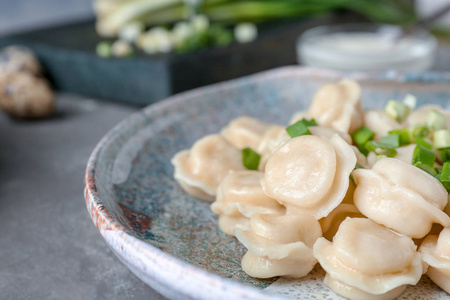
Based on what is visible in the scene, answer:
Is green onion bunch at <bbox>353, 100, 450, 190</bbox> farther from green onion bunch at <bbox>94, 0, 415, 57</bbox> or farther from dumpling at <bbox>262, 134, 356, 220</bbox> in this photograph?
green onion bunch at <bbox>94, 0, 415, 57</bbox>

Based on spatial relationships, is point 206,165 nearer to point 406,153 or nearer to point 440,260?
point 406,153

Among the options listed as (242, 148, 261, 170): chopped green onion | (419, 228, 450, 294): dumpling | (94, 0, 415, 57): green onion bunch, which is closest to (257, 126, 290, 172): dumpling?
(242, 148, 261, 170): chopped green onion

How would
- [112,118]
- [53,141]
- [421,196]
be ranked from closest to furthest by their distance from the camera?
1. [421,196]
2. [53,141]
3. [112,118]

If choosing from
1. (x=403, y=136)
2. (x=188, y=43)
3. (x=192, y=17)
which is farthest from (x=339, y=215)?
(x=192, y=17)

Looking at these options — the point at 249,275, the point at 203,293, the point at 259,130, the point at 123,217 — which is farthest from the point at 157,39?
the point at 203,293

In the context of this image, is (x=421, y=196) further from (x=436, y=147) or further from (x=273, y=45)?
(x=273, y=45)

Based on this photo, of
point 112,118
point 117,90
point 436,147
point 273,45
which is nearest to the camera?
point 436,147
